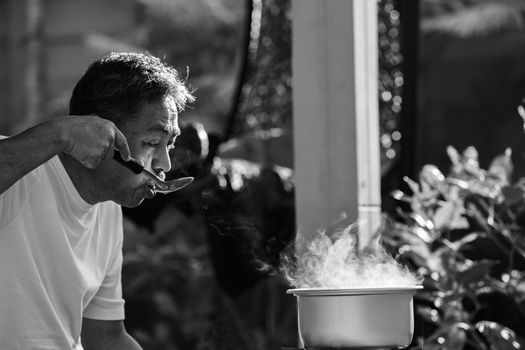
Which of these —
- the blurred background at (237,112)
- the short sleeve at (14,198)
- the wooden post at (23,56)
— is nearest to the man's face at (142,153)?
the short sleeve at (14,198)

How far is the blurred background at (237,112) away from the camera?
4020mm

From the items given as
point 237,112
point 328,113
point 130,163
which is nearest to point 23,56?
point 237,112

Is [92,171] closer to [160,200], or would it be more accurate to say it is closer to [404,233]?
[404,233]

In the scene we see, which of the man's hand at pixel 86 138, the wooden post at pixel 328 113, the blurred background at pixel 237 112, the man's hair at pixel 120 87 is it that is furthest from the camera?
the blurred background at pixel 237 112

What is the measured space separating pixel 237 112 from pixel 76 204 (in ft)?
7.22

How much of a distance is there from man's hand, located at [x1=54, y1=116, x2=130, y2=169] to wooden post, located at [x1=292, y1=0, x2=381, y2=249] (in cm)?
97

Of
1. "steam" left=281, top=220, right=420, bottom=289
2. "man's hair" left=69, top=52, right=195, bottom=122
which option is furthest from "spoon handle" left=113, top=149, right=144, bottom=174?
"steam" left=281, top=220, right=420, bottom=289

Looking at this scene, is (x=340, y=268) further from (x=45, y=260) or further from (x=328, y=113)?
(x=45, y=260)

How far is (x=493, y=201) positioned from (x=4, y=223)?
1.70 metres

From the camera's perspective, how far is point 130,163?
222 centimetres

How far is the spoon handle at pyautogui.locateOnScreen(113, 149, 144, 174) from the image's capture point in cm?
220

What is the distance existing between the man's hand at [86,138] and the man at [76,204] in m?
0.09

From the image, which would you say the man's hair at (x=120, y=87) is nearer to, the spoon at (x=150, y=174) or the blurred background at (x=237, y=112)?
the spoon at (x=150, y=174)

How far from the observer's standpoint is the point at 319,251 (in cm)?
272
